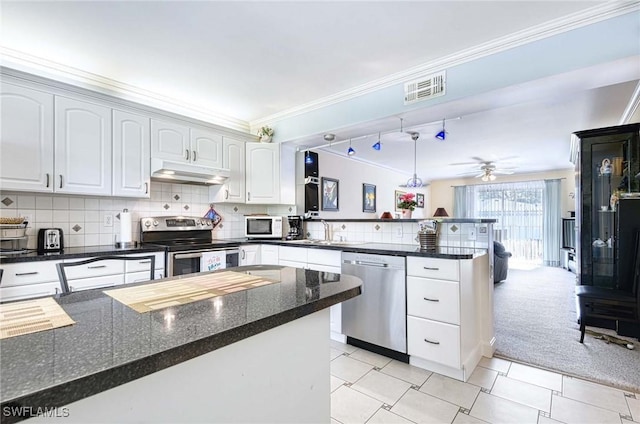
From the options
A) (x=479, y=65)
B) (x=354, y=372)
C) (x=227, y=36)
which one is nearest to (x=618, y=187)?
(x=479, y=65)

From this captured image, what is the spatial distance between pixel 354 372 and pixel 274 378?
5.14ft

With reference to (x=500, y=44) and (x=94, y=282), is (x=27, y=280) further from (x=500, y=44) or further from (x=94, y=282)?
(x=500, y=44)

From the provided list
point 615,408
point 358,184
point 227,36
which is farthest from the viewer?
point 358,184

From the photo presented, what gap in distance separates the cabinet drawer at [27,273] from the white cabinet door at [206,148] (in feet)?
5.19

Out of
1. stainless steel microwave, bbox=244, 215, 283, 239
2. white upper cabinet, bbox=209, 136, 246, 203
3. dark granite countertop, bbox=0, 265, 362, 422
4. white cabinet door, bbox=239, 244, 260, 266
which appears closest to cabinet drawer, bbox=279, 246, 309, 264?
white cabinet door, bbox=239, 244, 260, 266

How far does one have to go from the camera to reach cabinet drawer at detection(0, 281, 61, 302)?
6.63 feet

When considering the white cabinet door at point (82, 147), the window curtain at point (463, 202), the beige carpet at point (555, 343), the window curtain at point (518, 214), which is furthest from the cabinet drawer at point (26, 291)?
the window curtain at point (463, 202)

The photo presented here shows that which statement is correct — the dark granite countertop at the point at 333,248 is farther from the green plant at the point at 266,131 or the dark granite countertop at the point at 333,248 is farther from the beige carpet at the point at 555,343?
the green plant at the point at 266,131

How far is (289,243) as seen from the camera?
10.9 feet

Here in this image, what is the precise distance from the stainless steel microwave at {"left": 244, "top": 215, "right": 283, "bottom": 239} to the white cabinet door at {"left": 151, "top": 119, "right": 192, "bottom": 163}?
1.01 m

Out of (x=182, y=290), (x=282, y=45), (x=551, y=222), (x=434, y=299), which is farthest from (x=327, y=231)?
(x=551, y=222)

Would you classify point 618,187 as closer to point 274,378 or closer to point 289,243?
point 289,243

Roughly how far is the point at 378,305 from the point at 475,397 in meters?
0.89

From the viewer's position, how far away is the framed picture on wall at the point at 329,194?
5.23 metres
